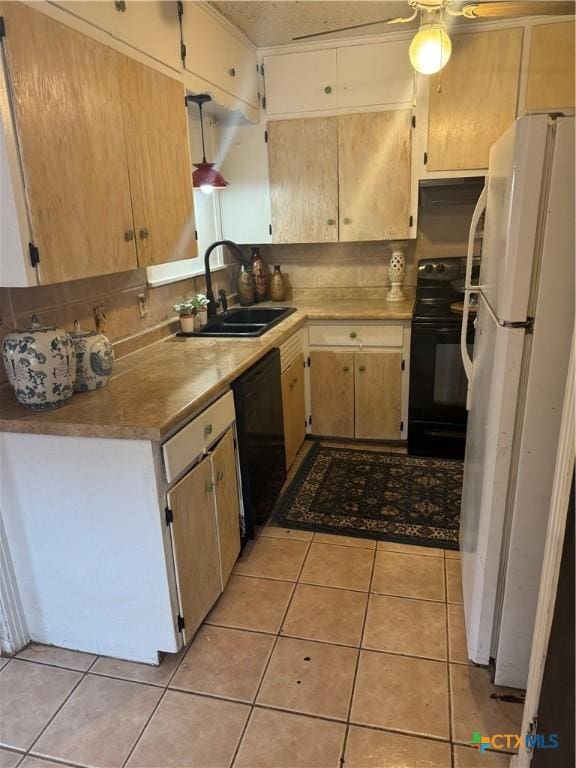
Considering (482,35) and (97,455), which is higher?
(482,35)

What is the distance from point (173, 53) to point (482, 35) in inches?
67.6

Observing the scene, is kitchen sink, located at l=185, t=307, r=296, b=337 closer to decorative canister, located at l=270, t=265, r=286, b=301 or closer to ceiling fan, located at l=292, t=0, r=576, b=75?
decorative canister, located at l=270, t=265, r=286, b=301

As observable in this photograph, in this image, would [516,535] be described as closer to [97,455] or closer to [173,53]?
[97,455]

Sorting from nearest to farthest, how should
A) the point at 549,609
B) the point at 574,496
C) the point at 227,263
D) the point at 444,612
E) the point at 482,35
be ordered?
the point at 574,496 → the point at 549,609 → the point at 444,612 → the point at 482,35 → the point at 227,263

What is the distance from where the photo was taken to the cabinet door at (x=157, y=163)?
2.01 meters

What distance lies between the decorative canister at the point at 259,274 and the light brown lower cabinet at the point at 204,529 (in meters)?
1.74

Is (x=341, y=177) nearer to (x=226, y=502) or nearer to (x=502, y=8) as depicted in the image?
(x=502, y=8)

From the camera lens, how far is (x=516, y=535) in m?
1.54

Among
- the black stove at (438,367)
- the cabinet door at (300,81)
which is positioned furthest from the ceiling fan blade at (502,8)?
the black stove at (438,367)

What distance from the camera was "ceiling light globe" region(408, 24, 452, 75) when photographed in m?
2.35

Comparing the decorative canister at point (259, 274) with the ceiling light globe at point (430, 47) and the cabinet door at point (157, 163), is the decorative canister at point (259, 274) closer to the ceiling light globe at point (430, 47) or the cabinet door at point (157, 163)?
the cabinet door at point (157, 163)

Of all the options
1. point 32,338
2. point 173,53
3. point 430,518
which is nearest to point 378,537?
point 430,518

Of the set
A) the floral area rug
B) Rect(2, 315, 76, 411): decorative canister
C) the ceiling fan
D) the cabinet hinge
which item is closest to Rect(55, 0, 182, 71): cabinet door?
the cabinet hinge

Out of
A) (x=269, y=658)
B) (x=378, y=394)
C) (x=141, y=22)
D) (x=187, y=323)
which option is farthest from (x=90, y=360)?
(x=378, y=394)
